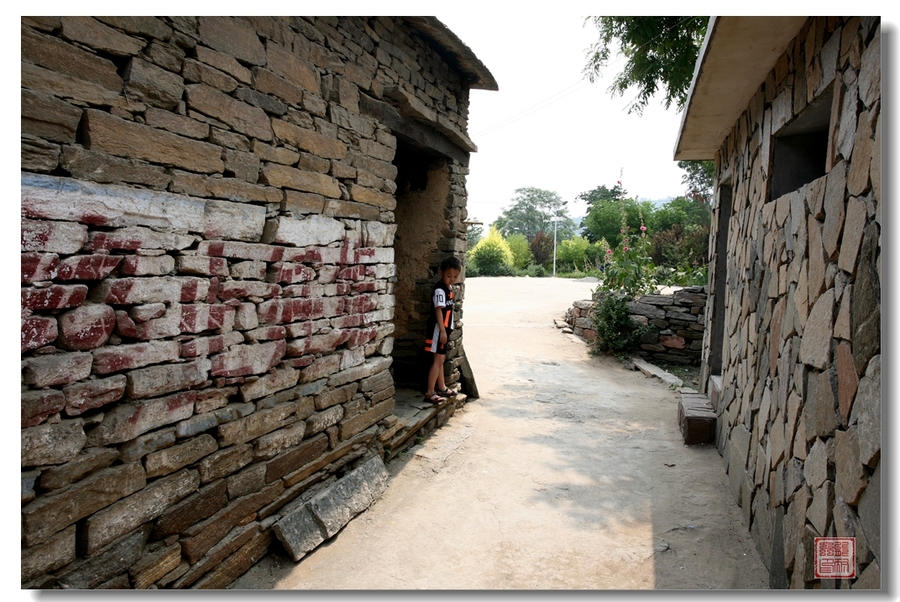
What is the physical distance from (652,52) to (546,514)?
672 centimetres

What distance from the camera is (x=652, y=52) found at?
7.49 m

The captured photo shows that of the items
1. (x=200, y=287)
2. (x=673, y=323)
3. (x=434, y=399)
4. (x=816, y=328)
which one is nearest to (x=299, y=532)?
(x=200, y=287)

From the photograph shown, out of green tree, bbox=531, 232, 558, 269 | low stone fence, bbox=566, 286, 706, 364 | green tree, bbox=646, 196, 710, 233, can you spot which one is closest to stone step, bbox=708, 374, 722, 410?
low stone fence, bbox=566, 286, 706, 364

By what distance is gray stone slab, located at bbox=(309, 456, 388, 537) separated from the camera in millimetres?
3418

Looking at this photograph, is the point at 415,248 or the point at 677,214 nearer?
the point at 415,248

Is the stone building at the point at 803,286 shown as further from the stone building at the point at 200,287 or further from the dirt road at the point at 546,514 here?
the stone building at the point at 200,287

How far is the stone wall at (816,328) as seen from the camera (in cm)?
187

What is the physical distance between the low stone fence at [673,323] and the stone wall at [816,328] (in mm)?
5096

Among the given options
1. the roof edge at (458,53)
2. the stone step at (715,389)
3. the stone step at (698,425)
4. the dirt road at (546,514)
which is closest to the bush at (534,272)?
the dirt road at (546,514)

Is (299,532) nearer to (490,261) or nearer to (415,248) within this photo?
(415,248)

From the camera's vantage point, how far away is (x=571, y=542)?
334 cm

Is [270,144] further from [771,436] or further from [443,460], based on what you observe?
[771,436]

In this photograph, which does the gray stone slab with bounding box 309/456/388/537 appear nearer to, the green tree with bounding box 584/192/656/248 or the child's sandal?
the child's sandal

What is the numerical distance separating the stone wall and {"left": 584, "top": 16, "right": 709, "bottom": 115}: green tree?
12.5 feet
